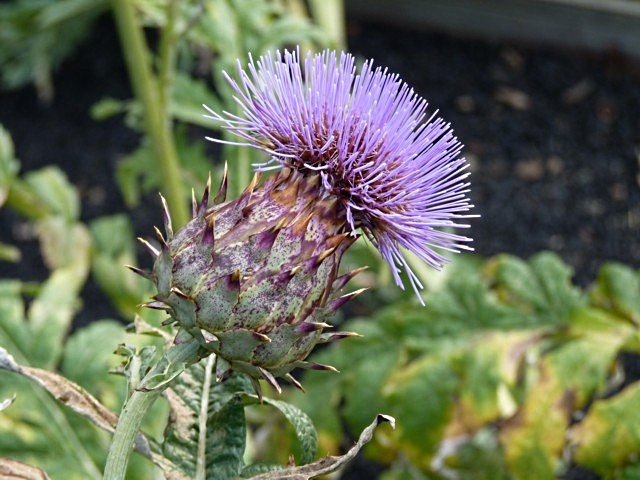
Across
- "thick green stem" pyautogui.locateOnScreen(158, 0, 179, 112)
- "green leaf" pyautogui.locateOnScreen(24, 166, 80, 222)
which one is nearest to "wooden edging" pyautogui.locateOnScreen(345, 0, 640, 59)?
"green leaf" pyautogui.locateOnScreen(24, 166, 80, 222)

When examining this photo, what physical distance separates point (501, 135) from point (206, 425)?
2.23 metres

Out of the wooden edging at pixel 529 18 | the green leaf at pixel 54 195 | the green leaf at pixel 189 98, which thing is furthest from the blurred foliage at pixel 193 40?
the wooden edging at pixel 529 18

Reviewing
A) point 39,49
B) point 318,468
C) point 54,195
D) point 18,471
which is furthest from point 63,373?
point 39,49

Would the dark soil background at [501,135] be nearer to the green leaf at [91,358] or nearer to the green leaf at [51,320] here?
the green leaf at [51,320]

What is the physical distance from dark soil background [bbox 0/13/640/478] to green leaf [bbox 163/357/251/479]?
5.35 ft

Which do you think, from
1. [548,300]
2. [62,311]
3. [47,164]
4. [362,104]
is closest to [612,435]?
[548,300]

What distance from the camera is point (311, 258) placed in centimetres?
84

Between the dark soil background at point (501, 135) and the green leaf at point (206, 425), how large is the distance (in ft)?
5.35

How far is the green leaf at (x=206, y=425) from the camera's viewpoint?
89 centimetres

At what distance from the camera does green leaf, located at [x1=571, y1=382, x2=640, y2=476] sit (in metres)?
1.34

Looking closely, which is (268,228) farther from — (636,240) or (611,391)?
(636,240)

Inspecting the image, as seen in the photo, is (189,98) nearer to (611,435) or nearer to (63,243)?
(63,243)

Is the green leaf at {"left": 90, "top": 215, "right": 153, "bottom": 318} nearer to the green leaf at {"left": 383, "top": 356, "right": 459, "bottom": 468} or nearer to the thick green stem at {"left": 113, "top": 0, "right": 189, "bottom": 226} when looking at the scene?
the thick green stem at {"left": 113, "top": 0, "right": 189, "bottom": 226}

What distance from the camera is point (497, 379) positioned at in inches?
58.2
